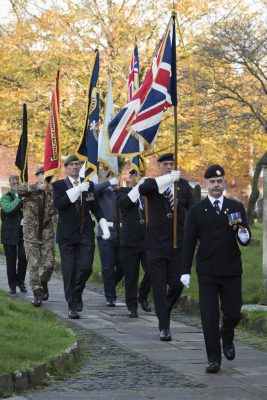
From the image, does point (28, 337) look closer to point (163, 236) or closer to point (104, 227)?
point (163, 236)

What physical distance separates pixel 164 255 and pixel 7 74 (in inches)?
853

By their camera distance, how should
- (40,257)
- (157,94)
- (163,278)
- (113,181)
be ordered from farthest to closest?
(113,181) < (40,257) < (157,94) < (163,278)

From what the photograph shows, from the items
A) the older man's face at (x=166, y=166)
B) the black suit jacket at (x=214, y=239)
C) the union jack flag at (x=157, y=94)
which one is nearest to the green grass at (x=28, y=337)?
the black suit jacket at (x=214, y=239)

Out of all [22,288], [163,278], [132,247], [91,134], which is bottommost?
[22,288]

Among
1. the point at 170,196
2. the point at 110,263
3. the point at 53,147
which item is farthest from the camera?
the point at 110,263

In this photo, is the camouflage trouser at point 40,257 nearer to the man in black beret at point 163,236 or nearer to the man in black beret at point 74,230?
the man in black beret at point 74,230

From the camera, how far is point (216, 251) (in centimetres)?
865

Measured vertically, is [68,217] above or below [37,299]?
above

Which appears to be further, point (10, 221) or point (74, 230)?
point (10, 221)

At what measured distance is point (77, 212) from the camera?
12.5 metres

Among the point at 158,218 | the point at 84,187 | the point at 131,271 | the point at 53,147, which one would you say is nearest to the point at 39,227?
the point at 53,147

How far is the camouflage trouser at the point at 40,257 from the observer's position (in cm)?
1343

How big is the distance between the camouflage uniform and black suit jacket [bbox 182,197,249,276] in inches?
199

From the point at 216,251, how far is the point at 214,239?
0.11 m
